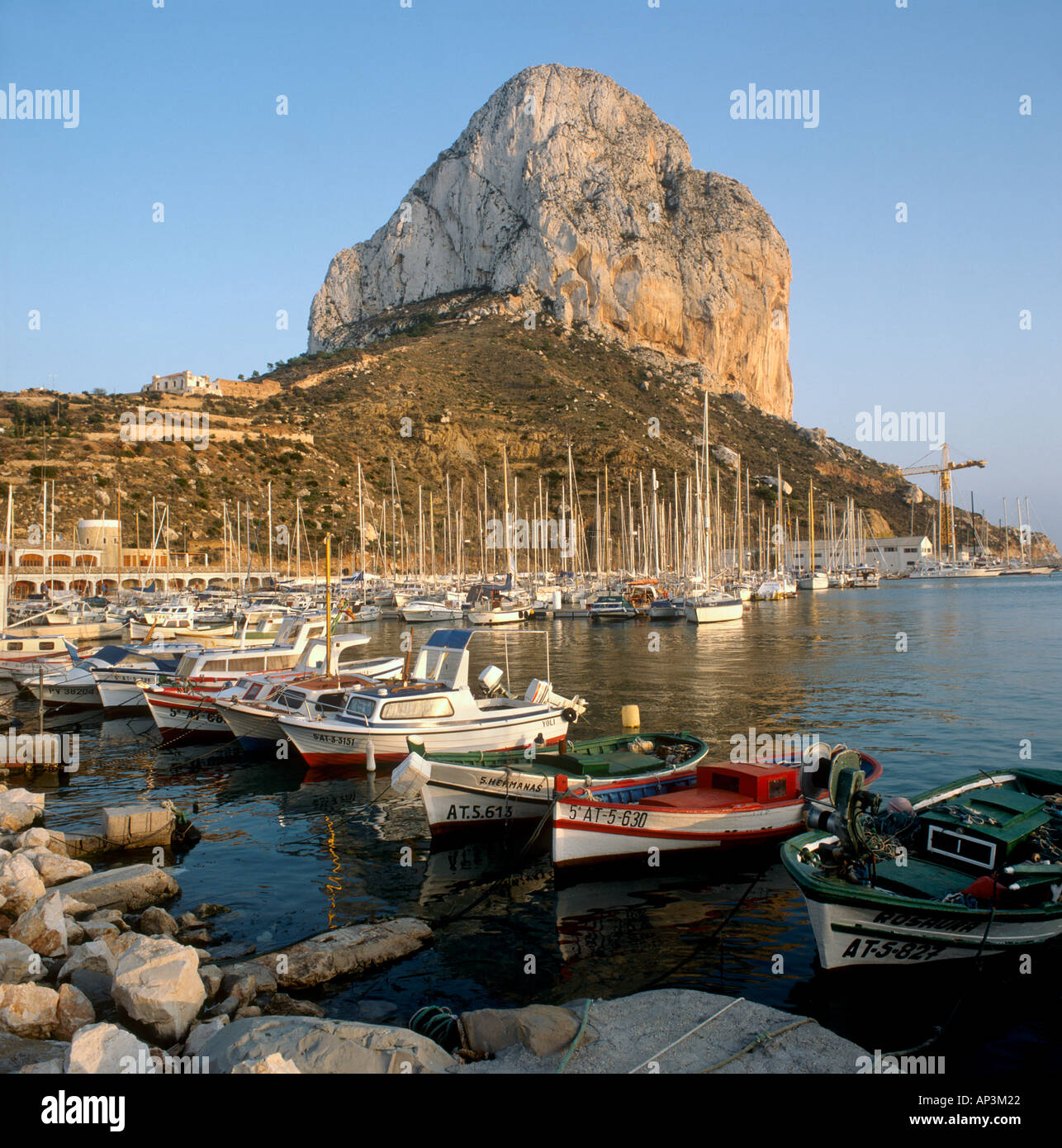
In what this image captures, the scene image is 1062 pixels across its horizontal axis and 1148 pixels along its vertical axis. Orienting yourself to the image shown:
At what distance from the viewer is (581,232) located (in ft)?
457

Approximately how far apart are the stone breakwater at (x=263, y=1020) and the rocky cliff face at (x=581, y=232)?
139 meters

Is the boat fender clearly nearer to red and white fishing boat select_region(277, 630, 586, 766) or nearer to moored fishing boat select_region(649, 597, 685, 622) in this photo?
red and white fishing boat select_region(277, 630, 586, 766)

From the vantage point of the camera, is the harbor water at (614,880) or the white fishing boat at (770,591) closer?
the harbor water at (614,880)

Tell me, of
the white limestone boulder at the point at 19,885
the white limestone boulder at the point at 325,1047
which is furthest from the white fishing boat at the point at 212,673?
the white limestone boulder at the point at 325,1047

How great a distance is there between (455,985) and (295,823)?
25.3ft

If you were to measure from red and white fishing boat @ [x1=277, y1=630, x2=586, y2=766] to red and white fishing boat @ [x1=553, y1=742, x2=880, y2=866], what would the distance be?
475 cm

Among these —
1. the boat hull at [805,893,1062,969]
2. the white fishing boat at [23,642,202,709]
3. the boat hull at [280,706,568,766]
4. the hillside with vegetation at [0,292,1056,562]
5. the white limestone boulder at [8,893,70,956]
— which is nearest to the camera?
the boat hull at [805,893,1062,969]

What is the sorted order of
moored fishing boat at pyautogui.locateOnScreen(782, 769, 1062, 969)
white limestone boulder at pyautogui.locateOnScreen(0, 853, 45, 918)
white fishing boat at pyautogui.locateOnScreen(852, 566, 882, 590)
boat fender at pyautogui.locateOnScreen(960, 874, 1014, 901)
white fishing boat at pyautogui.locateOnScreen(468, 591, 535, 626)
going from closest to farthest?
moored fishing boat at pyautogui.locateOnScreen(782, 769, 1062, 969), boat fender at pyautogui.locateOnScreen(960, 874, 1014, 901), white limestone boulder at pyautogui.locateOnScreen(0, 853, 45, 918), white fishing boat at pyautogui.locateOnScreen(468, 591, 535, 626), white fishing boat at pyautogui.locateOnScreen(852, 566, 882, 590)

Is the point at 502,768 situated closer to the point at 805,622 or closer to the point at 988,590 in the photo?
the point at 805,622

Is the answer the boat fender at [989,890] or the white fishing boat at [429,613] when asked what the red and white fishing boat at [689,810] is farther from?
the white fishing boat at [429,613]

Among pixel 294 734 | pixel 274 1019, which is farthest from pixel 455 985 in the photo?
pixel 294 734

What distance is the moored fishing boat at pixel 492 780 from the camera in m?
14.6

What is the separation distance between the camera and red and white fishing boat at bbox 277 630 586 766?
18.9 meters

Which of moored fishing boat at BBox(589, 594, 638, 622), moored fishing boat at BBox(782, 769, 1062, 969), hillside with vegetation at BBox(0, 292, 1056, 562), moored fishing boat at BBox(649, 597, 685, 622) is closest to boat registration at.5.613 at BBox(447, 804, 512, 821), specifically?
moored fishing boat at BBox(782, 769, 1062, 969)
